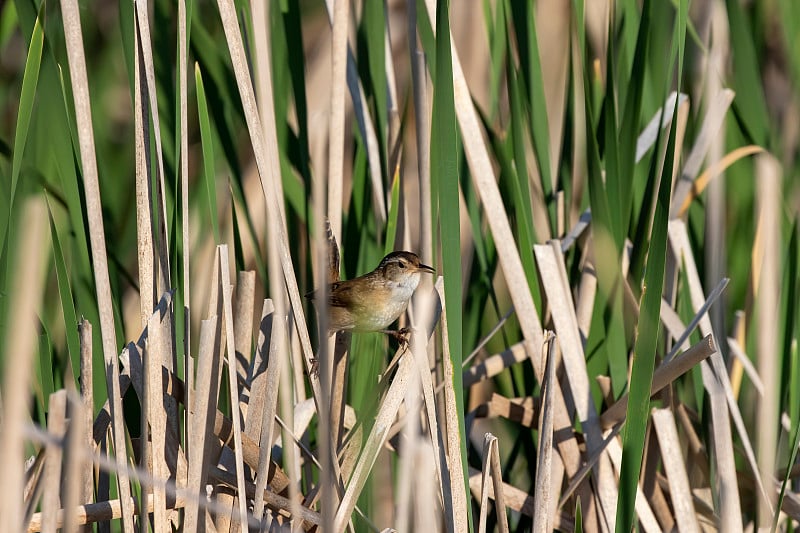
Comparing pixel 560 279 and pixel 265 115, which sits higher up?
pixel 265 115

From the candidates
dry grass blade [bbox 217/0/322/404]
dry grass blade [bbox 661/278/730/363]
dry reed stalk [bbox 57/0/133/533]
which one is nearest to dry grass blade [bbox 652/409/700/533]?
dry grass blade [bbox 661/278/730/363]

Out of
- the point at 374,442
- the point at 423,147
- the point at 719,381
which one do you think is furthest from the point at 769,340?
the point at 374,442

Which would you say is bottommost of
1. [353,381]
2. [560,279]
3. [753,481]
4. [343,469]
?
[753,481]

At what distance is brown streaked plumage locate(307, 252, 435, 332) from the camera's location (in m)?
2.16

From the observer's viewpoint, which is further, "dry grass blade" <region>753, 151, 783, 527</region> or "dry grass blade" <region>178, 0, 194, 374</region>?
"dry grass blade" <region>753, 151, 783, 527</region>

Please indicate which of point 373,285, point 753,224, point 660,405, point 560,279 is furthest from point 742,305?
point 373,285

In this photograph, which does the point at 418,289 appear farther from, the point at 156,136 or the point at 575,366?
the point at 156,136

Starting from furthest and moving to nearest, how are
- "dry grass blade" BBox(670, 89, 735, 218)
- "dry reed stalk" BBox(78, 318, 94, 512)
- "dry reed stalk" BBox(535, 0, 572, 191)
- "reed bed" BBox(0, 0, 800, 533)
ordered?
"dry reed stalk" BBox(535, 0, 572, 191) → "dry grass blade" BBox(670, 89, 735, 218) → "reed bed" BBox(0, 0, 800, 533) → "dry reed stalk" BBox(78, 318, 94, 512)

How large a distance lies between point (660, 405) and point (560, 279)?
15.9 inches

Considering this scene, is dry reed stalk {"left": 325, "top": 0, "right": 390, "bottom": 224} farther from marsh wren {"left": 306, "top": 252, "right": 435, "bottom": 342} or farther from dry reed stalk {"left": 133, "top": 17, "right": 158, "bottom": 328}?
dry reed stalk {"left": 133, "top": 17, "right": 158, "bottom": 328}

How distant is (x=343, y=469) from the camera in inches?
72.3

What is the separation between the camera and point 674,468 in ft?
6.71

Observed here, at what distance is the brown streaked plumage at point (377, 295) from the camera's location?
7.08 ft

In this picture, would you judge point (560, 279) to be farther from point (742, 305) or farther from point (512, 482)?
point (742, 305)
